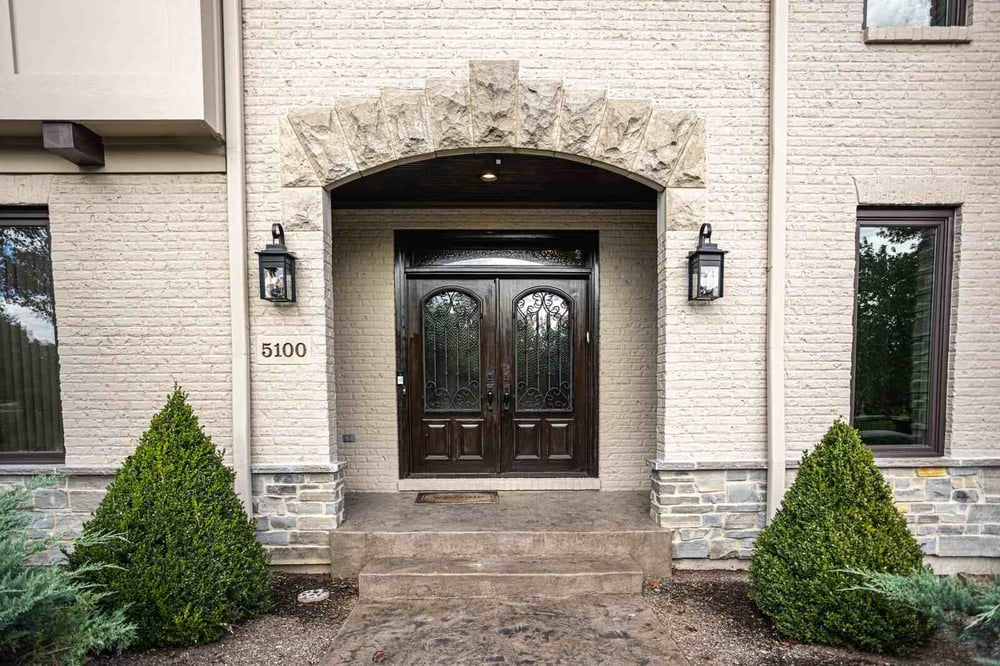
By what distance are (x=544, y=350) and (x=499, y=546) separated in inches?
80.1

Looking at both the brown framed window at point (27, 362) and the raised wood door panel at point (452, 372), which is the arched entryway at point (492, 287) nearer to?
the raised wood door panel at point (452, 372)

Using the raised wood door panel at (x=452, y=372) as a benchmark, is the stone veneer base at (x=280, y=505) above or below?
below

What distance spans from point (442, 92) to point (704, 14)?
6.71 ft

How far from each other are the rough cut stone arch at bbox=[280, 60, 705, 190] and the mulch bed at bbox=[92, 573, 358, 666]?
9.86 ft

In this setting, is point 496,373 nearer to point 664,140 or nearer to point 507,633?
point 507,633

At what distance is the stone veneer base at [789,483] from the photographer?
11.8 ft

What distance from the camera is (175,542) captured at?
106 inches

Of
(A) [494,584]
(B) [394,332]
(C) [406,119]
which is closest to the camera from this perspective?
(A) [494,584]

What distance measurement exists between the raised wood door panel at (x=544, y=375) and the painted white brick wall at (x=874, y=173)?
6.32ft

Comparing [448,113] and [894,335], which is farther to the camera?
[894,335]

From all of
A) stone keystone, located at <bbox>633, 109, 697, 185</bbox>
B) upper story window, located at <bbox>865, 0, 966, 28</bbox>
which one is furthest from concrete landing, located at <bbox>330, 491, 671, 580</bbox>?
upper story window, located at <bbox>865, 0, 966, 28</bbox>

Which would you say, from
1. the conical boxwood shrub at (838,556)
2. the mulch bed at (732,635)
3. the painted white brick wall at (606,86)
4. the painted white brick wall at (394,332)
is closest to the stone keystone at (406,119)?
the painted white brick wall at (606,86)

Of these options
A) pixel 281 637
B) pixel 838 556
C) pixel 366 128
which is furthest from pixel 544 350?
pixel 281 637

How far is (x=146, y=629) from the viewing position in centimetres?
264
